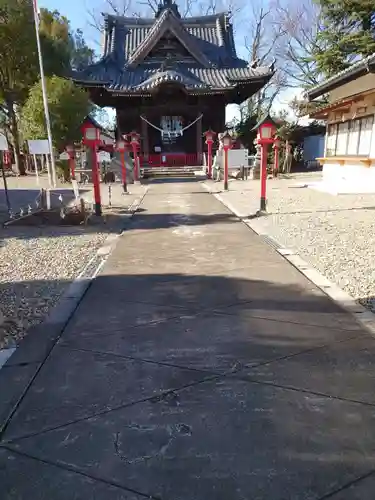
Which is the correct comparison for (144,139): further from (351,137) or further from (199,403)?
(199,403)

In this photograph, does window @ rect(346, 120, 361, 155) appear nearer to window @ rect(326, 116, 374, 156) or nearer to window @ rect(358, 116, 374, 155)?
window @ rect(326, 116, 374, 156)

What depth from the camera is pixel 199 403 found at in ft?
7.89

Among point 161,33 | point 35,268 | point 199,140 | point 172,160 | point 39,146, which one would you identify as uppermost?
point 161,33

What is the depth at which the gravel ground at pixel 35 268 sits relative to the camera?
12.4ft

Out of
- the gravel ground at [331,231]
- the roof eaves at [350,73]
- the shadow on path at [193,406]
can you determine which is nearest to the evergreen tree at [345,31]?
the roof eaves at [350,73]

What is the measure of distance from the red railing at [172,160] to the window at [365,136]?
13.4 metres

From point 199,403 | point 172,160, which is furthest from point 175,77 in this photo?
point 199,403

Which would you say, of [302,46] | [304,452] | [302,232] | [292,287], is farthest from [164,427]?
[302,46]

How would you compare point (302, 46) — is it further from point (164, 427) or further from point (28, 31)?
point (164, 427)

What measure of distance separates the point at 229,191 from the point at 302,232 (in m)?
8.12

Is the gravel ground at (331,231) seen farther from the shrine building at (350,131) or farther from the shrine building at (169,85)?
the shrine building at (169,85)

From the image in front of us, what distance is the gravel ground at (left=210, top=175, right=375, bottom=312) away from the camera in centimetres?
473

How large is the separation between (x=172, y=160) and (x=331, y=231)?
61.1 feet

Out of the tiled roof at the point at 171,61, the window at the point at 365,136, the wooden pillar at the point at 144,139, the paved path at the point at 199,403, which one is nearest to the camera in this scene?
the paved path at the point at 199,403
